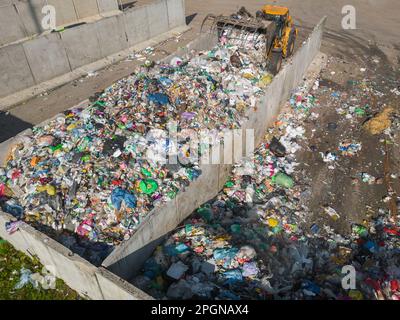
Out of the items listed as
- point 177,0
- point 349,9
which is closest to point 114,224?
point 177,0

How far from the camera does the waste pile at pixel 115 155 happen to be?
611 centimetres

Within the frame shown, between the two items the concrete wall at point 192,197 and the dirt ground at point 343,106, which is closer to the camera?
the concrete wall at point 192,197

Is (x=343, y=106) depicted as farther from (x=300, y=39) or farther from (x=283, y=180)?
(x=300, y=39)

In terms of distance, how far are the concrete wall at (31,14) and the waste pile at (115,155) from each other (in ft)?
24.8

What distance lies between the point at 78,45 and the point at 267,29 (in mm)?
6694

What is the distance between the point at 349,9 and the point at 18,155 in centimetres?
1831

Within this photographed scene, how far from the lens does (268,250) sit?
20.9 ft

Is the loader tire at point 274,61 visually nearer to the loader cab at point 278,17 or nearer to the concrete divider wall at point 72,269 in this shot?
the loader cab at point 278,17

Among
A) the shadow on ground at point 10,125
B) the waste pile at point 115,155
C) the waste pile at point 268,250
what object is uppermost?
the waste pile at point 115,155

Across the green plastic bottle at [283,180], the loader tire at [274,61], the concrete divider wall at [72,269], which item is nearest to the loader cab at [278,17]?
the loader tire at [274,61]

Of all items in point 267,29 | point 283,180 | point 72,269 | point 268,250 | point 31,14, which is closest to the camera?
point 72,269

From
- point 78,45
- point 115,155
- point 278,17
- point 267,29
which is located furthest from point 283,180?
point 78,45
